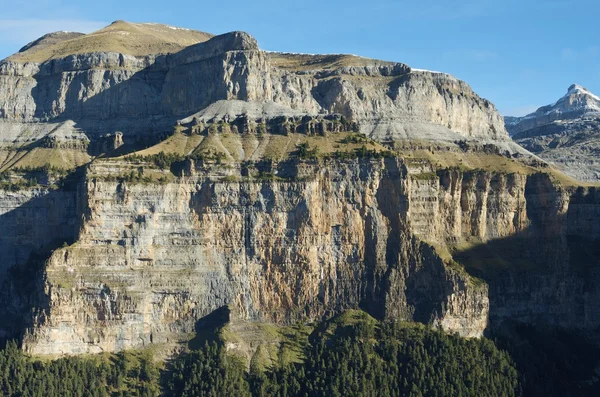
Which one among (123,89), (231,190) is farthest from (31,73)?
(231,190)

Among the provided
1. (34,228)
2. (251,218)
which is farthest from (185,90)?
(251,218)

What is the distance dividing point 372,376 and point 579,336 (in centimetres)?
3839

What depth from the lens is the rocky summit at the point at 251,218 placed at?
140750 millimetres

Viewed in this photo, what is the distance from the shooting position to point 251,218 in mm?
146125

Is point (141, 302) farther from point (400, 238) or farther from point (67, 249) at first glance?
point (400, 238)

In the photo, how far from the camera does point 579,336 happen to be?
15875 centimetres

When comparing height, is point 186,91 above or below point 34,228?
above

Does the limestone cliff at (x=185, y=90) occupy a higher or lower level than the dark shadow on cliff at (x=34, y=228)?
higher

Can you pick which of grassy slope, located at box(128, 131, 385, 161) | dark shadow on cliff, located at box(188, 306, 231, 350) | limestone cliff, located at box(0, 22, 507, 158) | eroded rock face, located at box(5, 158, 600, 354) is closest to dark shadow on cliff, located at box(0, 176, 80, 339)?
eroded rock face, located at box(5, 158, 600, 354)

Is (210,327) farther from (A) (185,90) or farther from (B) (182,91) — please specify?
(B) (182,91)

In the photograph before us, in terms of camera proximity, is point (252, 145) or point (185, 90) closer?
point (252, 145)

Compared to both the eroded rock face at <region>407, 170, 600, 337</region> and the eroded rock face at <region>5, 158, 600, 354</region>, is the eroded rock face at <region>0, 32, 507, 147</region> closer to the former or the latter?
the eroded rock face at <region>407, 170, 600, 337</region>

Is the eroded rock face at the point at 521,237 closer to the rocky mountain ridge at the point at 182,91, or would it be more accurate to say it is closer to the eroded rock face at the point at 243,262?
the eroded rock face at the point at 243,262

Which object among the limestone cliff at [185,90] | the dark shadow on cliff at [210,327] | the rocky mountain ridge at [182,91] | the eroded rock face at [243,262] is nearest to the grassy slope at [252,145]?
the eroded rock face at [243,262]
